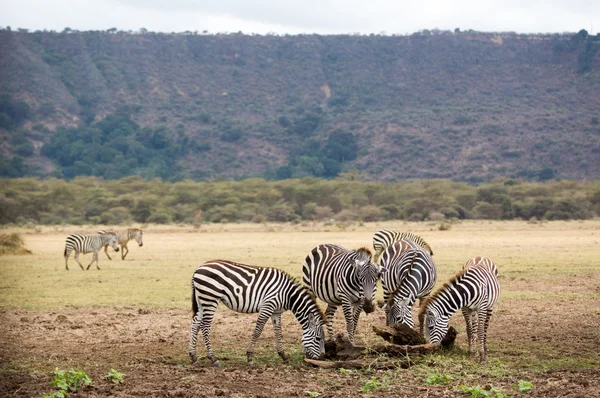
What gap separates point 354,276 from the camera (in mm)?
11383

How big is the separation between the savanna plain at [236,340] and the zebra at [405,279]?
0.71 m

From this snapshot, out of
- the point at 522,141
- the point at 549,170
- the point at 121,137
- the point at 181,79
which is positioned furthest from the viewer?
the point at 181,79

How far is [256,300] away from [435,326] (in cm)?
239

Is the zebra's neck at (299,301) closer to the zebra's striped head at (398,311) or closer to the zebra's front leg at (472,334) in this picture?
the zebra's striped head at (398,311)

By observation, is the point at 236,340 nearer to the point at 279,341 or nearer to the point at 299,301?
the point at 279,341

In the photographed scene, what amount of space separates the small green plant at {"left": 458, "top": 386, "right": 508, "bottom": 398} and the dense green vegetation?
4316 cm

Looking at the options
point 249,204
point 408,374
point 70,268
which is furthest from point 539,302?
point 249,204

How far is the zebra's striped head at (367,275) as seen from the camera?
11.0 m

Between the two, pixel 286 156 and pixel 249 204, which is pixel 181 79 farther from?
pixel 249 204

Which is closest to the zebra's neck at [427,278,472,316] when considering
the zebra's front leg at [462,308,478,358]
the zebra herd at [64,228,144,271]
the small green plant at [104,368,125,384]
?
the zebra's front leg at [462,308,478,358]

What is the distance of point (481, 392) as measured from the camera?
8930mm

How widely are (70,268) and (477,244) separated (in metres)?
15.7

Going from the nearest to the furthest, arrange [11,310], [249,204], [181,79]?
[11,310] < [249,204] < [181,79]

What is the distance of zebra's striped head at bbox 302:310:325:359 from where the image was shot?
10977 millimetres
